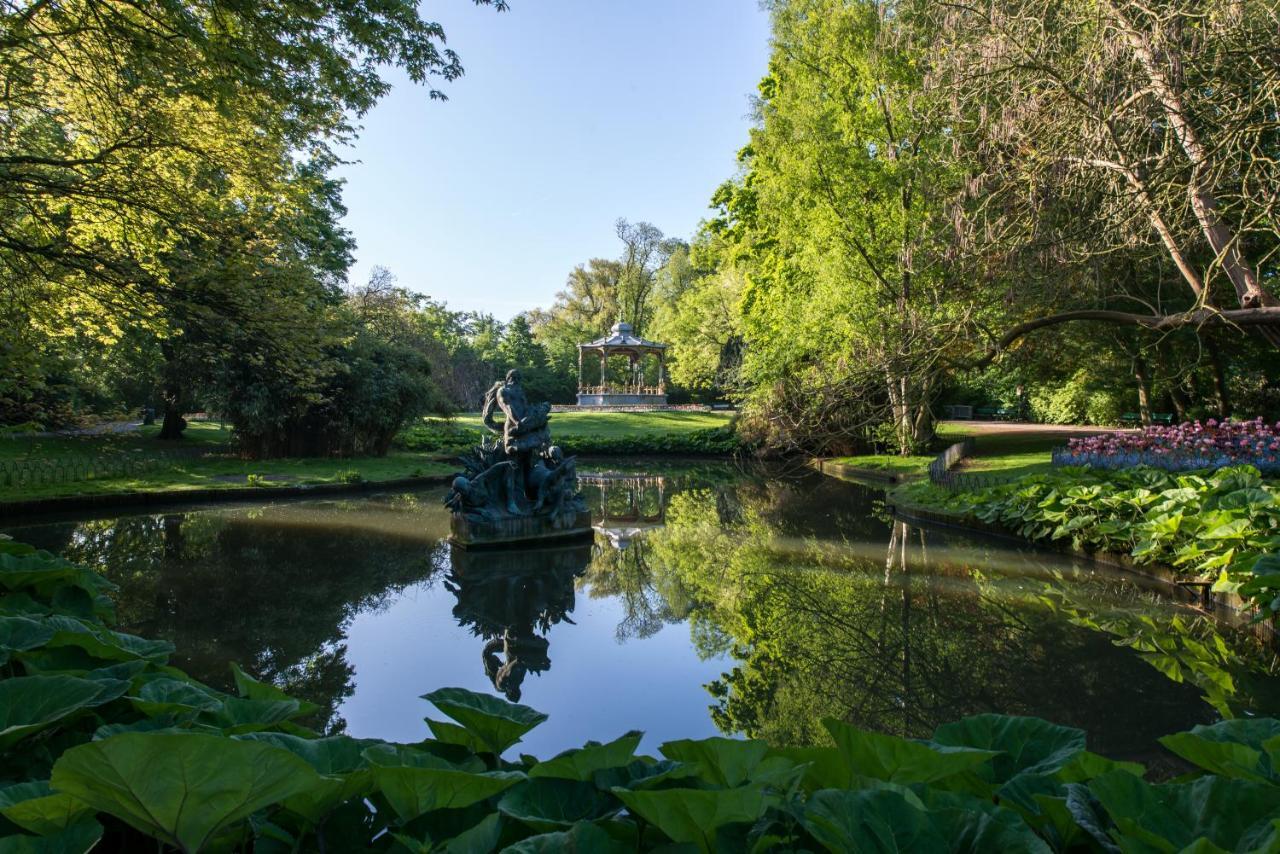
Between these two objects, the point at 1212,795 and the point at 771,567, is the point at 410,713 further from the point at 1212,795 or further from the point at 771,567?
the point at 771,567

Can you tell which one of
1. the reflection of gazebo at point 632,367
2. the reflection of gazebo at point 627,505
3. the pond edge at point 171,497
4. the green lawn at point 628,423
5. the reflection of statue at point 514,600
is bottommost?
the reflection of gazebo at point 627,505

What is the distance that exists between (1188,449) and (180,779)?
47.3 feet

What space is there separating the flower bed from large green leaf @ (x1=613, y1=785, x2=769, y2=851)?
11904 millimetres

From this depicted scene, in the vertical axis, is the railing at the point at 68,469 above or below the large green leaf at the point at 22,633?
below

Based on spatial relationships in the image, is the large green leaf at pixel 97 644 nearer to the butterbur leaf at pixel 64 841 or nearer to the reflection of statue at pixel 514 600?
the butterbur leaf at pixel 64 841

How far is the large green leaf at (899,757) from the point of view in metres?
1.38

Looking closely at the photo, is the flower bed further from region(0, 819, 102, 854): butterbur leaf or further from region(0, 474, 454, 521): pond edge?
region(0, 474, 454, 521): pond edge

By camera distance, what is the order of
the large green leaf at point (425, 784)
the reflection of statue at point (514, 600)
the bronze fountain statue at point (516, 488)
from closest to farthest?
1. the large green leaf at point (425, 784)
2. the reflection of statue at point (514, 600)
3. the bronze fountain statue at point (516, 488)

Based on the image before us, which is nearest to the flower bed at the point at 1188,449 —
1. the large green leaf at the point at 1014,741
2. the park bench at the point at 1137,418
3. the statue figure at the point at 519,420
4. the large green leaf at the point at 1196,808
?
the statue figure at the point at 519,420

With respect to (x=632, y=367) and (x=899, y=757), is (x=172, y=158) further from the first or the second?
(x=632, y=367)

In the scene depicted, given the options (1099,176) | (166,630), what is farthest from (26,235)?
(1099,176)

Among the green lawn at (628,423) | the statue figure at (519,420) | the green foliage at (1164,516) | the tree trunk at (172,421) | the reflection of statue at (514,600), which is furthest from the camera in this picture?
the green lawn at (628,423)

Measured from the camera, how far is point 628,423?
3562 centimetres

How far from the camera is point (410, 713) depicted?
501cm
